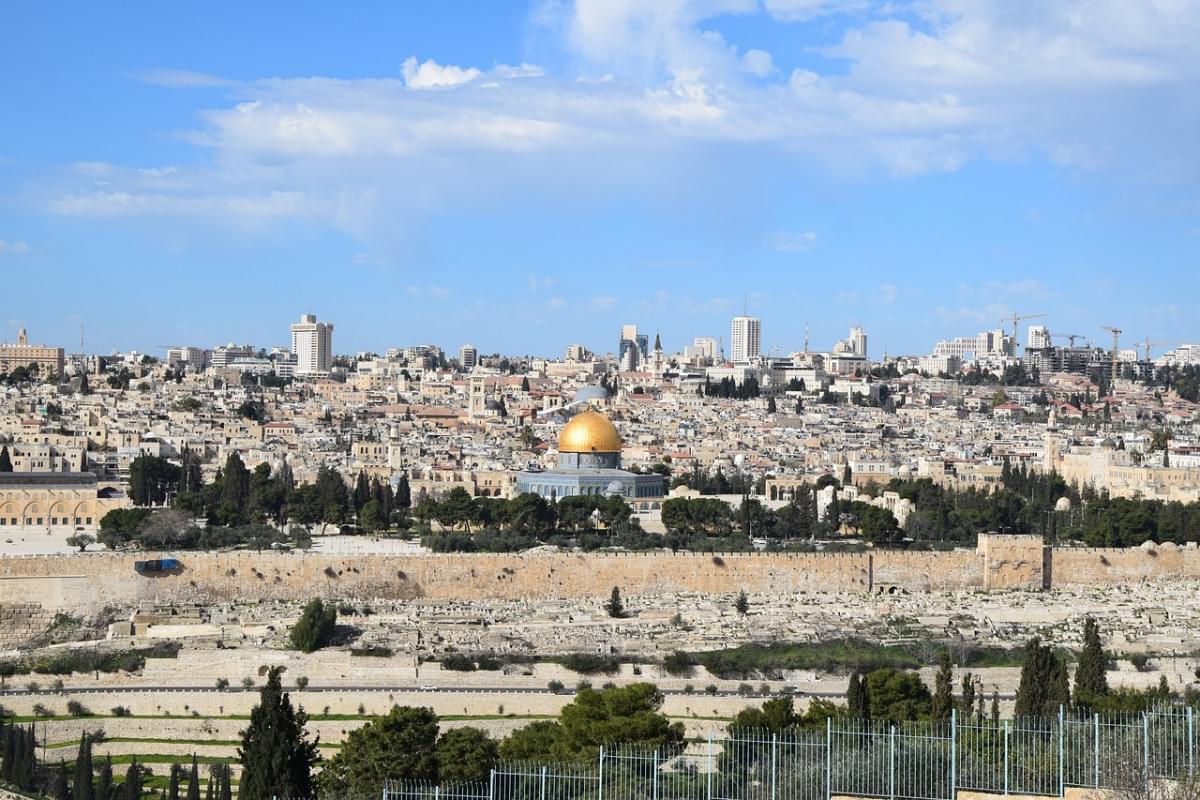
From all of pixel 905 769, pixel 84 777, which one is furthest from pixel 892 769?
pixel 84 777

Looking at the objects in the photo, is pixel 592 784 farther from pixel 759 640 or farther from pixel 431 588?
pixel 431 588

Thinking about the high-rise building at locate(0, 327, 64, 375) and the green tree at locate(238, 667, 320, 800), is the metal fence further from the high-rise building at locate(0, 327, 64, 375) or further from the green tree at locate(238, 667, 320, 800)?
the high-rise building at locate(0, 327, 64, 375)

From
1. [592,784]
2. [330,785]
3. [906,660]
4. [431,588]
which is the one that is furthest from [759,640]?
[592,784]

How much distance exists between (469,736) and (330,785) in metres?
2.27

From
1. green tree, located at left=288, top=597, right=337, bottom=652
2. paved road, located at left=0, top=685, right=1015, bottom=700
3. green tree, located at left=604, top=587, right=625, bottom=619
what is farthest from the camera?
green tree, located at left=604, top=587, right=625, bottom=619

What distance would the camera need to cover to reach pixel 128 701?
25828mm

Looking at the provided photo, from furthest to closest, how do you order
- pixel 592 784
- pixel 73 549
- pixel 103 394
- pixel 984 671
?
pixel 103 394 < pixel 73 549 < pixel 984 671 < pixel 592 784

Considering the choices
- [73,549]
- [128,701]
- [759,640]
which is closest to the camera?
[128,701]

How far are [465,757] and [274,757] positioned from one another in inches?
86.8

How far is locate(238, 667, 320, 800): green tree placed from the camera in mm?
17641

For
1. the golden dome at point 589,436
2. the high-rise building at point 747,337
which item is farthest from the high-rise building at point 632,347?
the golden dome at point 589,436

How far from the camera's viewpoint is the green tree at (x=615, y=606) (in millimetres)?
34362

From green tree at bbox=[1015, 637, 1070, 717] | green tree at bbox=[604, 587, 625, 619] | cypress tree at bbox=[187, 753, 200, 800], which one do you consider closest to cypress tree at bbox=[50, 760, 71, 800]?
cypress tree at bbox=[187, 753, 200, 800]

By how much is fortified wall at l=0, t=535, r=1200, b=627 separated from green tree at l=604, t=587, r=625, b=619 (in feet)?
4.96
